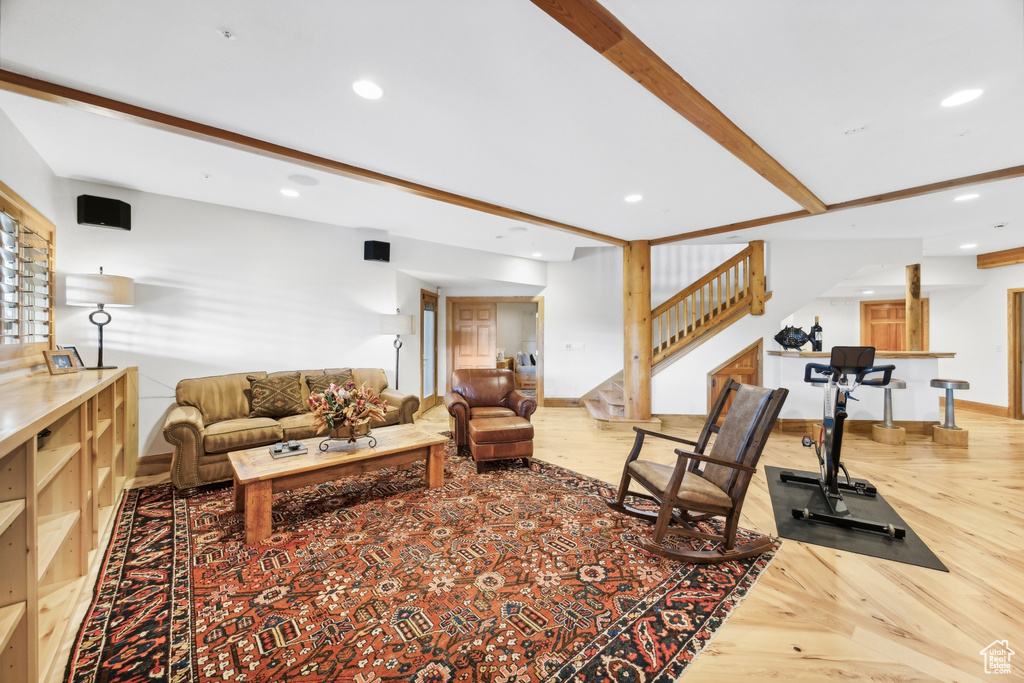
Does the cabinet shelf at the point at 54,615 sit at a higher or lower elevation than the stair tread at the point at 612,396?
lower

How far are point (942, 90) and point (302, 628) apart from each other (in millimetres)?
4039

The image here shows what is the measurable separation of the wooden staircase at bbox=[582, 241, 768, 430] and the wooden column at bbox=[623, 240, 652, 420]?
0.55 feet

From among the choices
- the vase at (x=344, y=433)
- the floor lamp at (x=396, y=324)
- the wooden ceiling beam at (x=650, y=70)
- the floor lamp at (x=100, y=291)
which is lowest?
the vase at (x=344, y=433)

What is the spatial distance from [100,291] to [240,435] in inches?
59.7

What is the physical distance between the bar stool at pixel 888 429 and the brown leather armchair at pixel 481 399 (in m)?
4.25

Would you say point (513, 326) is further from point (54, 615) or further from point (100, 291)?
point (54, 615)

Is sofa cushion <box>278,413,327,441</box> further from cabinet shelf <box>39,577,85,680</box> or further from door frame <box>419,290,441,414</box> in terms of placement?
door frame <box>419,290,441,414</box>

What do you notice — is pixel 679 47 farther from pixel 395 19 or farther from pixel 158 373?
pixel 158 373

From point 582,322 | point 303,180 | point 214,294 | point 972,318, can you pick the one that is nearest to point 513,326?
point 582,322

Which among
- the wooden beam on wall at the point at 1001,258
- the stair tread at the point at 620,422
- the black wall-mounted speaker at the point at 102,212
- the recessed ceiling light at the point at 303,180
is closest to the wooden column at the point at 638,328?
the stair tread at the point at 620,422

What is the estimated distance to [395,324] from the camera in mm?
4820

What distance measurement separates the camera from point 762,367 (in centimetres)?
536

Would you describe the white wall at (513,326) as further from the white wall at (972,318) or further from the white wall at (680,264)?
the white wall at (972,318)

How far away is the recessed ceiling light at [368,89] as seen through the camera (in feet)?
6.50
